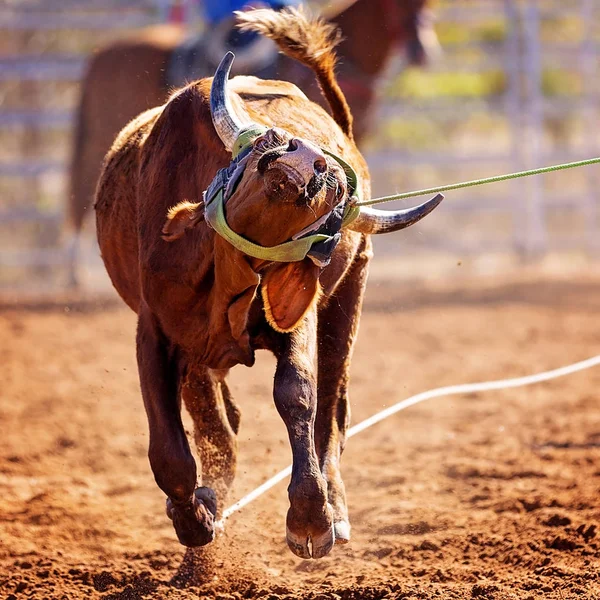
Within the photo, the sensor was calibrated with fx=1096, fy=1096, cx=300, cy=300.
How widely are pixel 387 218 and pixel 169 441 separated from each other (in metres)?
0.95

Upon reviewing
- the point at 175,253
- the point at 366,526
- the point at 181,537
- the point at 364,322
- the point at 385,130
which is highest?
the point at 175,253

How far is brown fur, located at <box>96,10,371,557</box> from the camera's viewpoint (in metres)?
2.97

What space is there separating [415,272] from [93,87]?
4309mm

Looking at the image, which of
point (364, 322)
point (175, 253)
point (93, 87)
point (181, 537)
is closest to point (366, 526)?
point (181, 537)

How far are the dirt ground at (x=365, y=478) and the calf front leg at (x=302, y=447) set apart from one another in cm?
32

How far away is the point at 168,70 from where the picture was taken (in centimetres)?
831

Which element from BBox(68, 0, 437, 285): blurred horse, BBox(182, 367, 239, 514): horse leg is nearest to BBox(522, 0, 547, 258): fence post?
BBox(68, 0, 437, 285): blurred horse

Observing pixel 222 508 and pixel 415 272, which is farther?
pixel 415 272

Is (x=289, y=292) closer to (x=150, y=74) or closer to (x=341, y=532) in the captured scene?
(x=341, y=532)

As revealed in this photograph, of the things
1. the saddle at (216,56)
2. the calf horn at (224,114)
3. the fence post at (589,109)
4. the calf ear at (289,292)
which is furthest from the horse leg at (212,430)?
the fence post at (589,109)

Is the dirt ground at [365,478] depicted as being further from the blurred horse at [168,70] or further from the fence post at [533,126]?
the fence post at [533,126]

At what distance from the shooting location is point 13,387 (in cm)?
660

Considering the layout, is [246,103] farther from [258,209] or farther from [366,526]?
[366,526]

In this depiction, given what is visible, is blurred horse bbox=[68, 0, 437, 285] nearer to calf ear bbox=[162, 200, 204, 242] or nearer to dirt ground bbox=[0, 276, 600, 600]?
dirt ground bbox=[0, 276, 600, 600]
